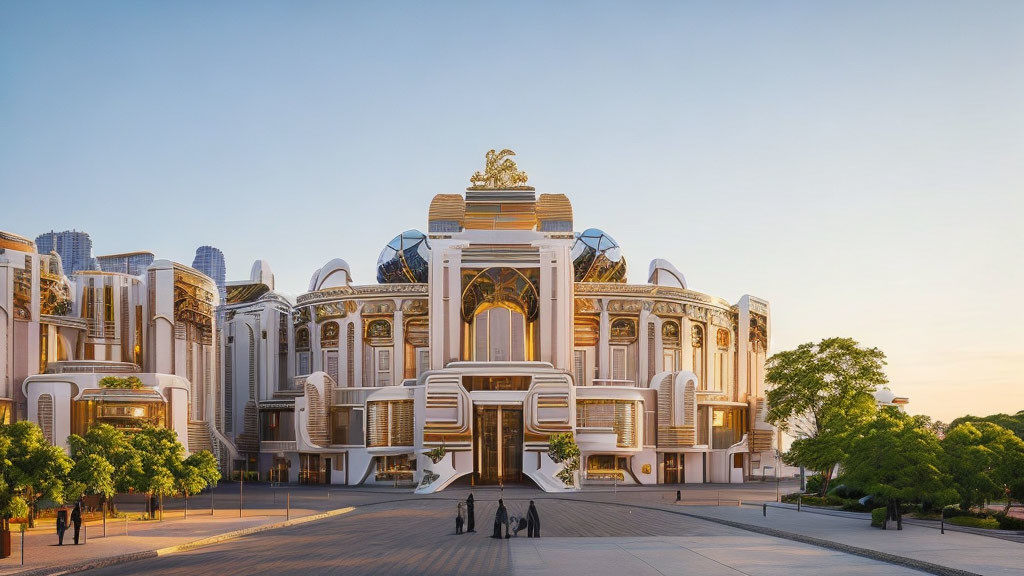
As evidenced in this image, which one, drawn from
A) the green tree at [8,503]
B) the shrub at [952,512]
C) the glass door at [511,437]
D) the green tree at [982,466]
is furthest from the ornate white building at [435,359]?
the green tree at [8,503]

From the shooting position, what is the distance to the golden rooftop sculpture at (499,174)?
323 ft

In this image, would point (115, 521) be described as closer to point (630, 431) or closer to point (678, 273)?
point (630, 431)

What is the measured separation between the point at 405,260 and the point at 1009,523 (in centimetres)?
6897

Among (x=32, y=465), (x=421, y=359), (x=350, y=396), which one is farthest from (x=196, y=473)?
(x=421, y=359)

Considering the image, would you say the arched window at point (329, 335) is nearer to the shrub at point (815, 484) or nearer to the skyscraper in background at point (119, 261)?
the skyscraper in background at point (119, 261)

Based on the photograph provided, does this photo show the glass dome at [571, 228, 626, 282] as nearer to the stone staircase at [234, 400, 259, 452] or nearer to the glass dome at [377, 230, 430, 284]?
the glass dome at [377, 230, 430, 284]

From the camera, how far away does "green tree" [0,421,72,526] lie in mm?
38906

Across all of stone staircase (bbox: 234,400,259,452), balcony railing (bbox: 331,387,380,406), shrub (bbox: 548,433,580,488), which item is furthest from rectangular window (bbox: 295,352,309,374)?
shrub (bbox: 548,433,580,488)

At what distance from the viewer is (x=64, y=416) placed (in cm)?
7250

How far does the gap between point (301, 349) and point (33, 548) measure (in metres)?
63.5

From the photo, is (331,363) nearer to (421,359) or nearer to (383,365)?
(383,365)

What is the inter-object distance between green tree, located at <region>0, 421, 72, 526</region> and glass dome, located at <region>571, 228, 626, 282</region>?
65588 mm

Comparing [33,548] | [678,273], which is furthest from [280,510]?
[678,273]

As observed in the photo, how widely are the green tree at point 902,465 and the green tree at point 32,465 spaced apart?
32497 mm
